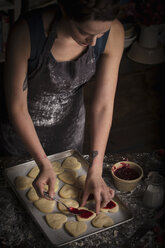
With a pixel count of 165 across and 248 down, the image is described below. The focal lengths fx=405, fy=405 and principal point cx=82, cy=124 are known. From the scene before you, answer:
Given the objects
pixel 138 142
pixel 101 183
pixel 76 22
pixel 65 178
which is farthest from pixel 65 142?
pixel 138 142

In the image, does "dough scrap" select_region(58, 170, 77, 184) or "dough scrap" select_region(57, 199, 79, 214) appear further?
"dough scrap" select_region(58, 170, 77, 184)

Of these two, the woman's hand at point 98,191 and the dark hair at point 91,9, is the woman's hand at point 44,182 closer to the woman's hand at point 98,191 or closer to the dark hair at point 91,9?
the woman's hand at point 98,191

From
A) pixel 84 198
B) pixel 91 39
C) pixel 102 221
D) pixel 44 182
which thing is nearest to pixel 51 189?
pixel 44 182

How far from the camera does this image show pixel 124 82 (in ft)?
13.3

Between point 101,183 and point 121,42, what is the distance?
0.66 metres

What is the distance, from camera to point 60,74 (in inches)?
74.8

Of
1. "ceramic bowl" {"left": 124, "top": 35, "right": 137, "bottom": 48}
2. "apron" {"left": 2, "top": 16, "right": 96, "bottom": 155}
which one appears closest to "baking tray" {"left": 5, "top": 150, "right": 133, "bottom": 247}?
"apron" {"left": 2, "top": 16, "right": 96, "bottom": 155}

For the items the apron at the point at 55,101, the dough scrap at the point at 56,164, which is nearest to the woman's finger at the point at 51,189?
the dough scrap at the point at 56,164

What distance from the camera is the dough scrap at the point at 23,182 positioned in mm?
1799

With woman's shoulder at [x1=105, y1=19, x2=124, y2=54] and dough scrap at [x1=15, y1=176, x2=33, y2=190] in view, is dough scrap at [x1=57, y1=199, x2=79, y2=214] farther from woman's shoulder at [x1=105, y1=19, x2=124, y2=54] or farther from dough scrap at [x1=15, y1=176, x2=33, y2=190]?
woman's shoulder at [x1=105, y1=19, x2=124, y2=54]

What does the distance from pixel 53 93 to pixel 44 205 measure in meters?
0.56

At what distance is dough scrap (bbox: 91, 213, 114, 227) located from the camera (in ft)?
5.32

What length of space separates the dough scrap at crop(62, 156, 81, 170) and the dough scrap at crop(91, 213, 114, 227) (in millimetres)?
325

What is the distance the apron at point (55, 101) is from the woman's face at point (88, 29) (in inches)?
7.5
